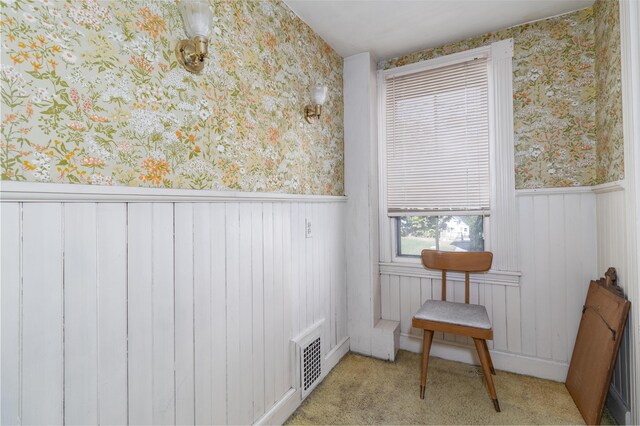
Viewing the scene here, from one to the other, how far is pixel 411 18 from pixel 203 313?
225 centimetres

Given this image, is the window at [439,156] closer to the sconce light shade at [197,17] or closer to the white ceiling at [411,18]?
the white ceiling at [411,18]

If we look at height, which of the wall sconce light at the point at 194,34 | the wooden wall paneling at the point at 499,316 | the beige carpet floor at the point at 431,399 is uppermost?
the wall sconce light at the point at 194,34

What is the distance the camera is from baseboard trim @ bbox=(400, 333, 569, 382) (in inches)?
84.8

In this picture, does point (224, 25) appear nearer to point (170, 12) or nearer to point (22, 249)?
point (170, 12)

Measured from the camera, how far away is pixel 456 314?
203cm

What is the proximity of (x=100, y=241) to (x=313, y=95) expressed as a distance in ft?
5.28

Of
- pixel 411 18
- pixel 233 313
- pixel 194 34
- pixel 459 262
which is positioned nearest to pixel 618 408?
pixel 459 262

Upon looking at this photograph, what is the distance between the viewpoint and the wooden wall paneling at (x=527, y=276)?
2215mm

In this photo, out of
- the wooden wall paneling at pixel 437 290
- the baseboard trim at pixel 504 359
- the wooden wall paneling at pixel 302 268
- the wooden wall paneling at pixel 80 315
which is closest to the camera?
the wooden wall paneling at pixel 80 315

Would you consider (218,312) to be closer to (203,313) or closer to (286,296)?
(203,313)

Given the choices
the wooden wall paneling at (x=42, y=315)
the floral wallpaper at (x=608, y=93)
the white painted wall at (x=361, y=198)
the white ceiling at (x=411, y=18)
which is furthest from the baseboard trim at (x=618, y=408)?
the wooden wall paneling at (x=42, y=315)

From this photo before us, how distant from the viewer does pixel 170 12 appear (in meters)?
1.24

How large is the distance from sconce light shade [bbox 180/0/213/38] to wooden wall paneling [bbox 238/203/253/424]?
0.77 m

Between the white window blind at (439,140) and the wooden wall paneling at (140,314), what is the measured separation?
79.5 inches
